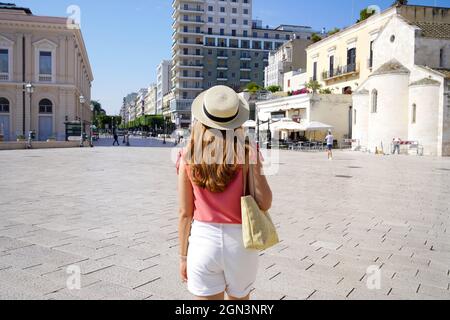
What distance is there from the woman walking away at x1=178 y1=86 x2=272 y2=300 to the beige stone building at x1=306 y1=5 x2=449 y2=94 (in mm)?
36614

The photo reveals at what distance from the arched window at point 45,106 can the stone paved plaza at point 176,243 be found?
36.7 m

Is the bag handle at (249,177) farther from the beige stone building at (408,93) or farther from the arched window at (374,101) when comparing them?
the arched window at (374,101)

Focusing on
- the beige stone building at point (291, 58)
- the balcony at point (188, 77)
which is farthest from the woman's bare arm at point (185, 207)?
the balcony at point (188, 77)

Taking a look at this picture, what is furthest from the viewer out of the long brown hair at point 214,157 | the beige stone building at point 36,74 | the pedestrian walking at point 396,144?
the beige stone building at point 36,74

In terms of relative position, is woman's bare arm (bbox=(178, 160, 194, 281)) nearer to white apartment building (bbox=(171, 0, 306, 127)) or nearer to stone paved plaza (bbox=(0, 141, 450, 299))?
stone paved plaza (bbox=(0, 141, 450, 299))

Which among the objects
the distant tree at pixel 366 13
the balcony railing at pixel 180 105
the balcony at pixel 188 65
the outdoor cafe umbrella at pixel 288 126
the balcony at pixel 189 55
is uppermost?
the balcony at pixel 189 55

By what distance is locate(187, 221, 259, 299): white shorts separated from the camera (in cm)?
249

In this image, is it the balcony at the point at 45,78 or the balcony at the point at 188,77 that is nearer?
the balcony at the point at 45,78

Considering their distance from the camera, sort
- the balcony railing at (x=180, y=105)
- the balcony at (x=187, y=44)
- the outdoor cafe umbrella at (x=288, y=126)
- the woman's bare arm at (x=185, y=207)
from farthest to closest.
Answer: the balcony railing at (x=180, y=105) → the balcony at (x=187, y=44) → the outdoor cafe umbrella at (x=288, y=126) → the woman's bare arm at (x=185, y=207)

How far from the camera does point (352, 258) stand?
514 cm

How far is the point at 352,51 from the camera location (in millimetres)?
42062

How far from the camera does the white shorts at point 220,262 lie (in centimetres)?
249
